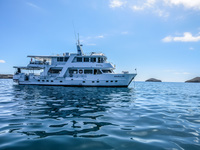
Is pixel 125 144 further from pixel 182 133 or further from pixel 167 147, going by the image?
pixel 182 133

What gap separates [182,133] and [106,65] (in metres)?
21.3

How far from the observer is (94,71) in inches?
992

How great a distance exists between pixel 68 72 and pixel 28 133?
76.4 ft

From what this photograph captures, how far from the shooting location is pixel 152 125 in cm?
408

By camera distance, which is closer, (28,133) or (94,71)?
(28,133)

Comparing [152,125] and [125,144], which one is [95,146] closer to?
[125,144]

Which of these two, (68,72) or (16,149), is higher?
(68,72)

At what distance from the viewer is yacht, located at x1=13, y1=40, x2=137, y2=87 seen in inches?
923

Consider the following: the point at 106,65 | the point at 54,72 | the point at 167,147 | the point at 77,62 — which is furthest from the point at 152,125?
the point at 54,72

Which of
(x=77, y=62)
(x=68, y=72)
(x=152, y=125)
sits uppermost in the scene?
(x=77, y=62)

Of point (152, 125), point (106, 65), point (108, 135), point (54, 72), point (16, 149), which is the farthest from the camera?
point (54, 72)

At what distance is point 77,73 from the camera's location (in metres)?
25.3

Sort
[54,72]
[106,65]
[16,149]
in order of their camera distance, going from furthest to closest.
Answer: [54,72], [106,65], [16,149]

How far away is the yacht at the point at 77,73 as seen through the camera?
76.9 ft
